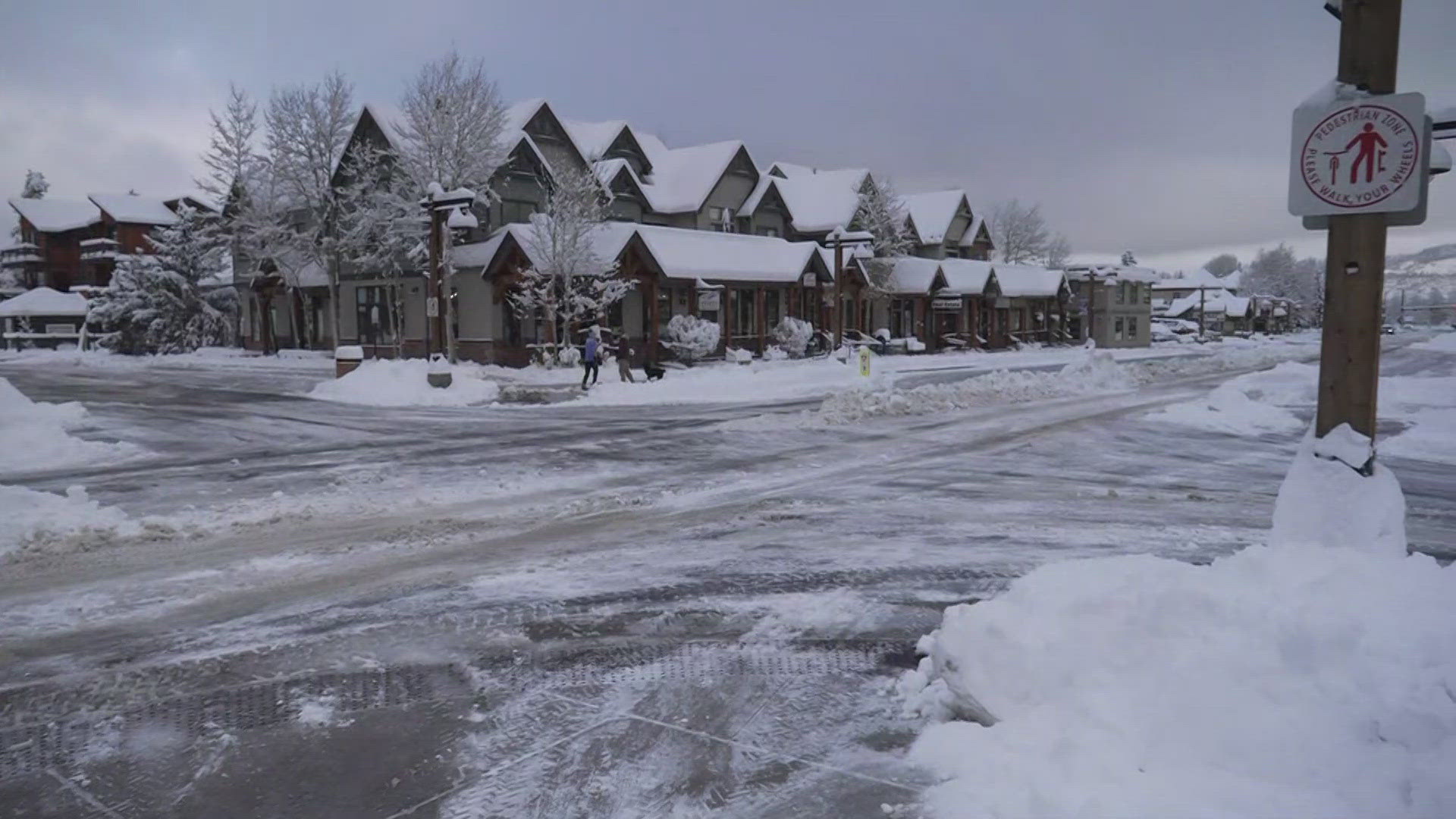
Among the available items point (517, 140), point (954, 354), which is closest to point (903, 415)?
point (517, 140)

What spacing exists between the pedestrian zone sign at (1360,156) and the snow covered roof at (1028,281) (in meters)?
51.4

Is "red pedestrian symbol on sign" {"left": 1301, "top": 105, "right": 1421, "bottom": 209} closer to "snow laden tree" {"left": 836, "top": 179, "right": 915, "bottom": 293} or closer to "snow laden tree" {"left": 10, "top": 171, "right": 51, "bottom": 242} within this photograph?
"snow laden tree" {"left": 836, "top": 179, "right": 915, "bottom": 293}

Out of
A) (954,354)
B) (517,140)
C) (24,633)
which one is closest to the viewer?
(24,633)

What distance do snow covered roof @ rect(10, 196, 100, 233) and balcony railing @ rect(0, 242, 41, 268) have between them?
199cm

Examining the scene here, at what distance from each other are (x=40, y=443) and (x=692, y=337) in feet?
A: 74.2

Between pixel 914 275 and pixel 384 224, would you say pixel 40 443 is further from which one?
pixel 914 275

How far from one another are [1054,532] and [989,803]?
5347 mm

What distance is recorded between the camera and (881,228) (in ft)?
168

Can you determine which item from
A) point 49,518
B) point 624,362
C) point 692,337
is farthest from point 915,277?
point 49,518

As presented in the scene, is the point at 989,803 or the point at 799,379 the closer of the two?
the point at 989,803

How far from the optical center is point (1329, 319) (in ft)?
18.0

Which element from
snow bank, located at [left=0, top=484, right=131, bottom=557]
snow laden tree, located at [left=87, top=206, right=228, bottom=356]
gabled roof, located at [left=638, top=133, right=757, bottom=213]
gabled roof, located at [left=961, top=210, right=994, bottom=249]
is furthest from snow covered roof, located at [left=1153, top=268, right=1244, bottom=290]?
snow bank, located at [left=0, top=484, right=131, bottom=557]

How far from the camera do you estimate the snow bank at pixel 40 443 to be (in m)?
12.4

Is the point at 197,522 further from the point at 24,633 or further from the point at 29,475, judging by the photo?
the point at 29,475
